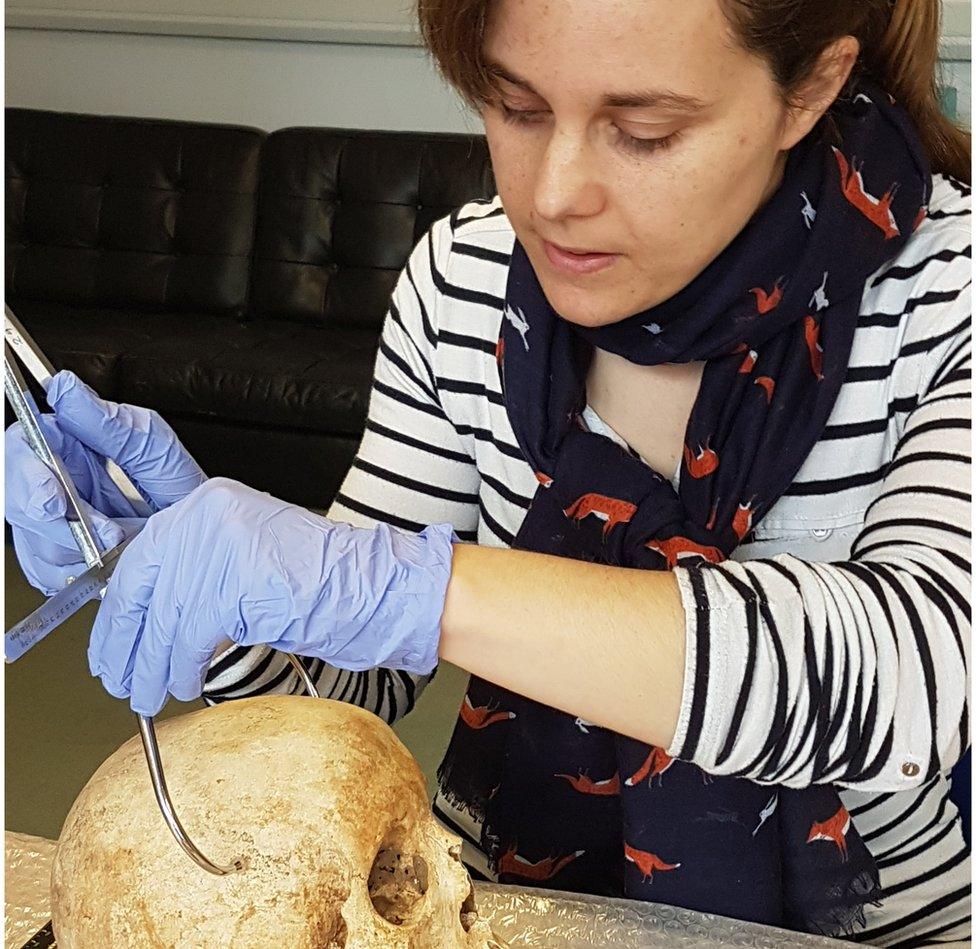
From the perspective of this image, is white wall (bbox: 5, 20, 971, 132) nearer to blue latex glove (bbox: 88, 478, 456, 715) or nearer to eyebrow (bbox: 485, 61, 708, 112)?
eyebrow (bbox: 485, 61, 708, 112)

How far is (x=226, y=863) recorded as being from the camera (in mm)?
807

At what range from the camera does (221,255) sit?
13.3ft

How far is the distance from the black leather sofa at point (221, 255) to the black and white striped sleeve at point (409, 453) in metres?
2.16

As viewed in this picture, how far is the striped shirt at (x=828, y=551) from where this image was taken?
0.83 m

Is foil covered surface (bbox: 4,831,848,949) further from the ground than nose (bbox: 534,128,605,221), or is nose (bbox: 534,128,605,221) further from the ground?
nose (bbox: 534,128,605,221)

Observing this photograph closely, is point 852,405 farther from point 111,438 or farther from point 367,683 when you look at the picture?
point 111,438

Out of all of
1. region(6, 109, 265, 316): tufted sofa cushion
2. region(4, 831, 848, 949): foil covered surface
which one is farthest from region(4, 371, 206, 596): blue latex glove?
region(6, 109, 265, 316): tufted sofa cushion

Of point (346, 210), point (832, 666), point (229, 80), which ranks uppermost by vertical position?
point (832, 666)

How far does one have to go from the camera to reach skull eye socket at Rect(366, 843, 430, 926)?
34.8 inches

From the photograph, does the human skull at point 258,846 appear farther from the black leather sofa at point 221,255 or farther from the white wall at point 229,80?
the white wall at point 229,80

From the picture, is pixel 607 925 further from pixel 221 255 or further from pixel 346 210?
pixel 221 255

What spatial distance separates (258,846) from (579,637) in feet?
0.82

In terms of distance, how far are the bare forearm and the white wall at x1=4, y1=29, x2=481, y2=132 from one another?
3.44 m

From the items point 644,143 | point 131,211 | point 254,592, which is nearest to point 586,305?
point 644,143
